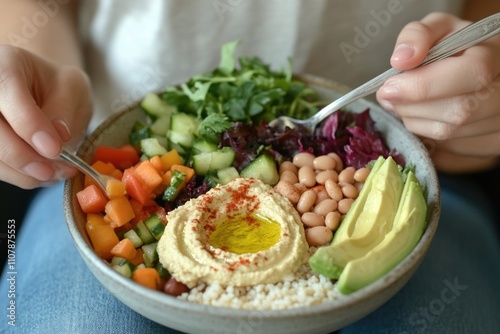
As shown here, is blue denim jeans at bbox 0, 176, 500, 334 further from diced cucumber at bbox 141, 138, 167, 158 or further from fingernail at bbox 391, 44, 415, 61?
fingernail at bbox 391, 44, 415, 61

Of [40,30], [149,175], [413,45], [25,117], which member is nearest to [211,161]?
[149,175]

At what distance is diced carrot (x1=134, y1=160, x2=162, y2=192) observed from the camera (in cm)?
145

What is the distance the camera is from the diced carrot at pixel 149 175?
145cm

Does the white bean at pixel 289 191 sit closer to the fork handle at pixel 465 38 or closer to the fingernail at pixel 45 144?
the fork handle at pixel 465 38

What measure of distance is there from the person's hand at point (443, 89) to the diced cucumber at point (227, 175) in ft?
1.43

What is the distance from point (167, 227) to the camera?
1.33m

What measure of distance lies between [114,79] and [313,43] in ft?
2.52

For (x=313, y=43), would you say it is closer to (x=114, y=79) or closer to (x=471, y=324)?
(x=114, y=79)

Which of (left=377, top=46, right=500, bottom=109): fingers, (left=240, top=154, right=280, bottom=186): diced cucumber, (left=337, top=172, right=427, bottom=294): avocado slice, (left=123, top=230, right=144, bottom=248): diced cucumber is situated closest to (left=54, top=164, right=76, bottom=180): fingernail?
(left=123, top=230, right=144, bottom=248): diced cucumber

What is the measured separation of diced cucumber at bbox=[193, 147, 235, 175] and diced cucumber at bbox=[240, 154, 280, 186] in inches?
2.4

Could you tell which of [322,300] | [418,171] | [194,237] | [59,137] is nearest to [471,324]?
[418,171]

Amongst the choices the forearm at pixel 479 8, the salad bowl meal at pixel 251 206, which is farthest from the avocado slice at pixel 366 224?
the forearm at pixel 479 8

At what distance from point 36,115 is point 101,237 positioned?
1.09ft

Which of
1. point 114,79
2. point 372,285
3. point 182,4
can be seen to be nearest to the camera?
point 372,285
